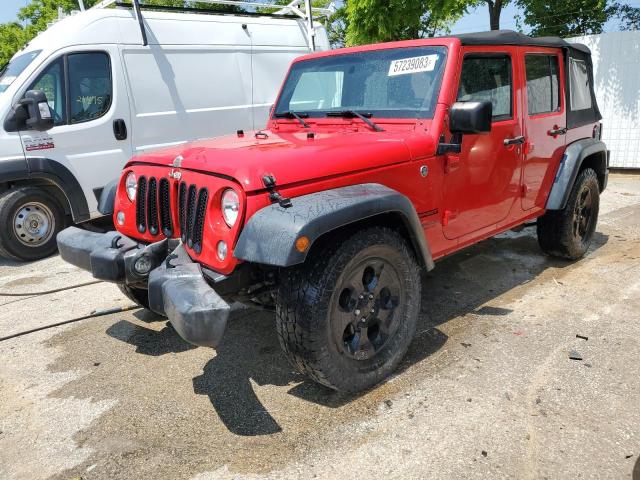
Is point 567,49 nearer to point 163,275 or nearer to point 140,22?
point 163,275

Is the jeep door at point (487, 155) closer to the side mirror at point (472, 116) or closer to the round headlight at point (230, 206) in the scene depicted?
the side mirror at point (472, 116)

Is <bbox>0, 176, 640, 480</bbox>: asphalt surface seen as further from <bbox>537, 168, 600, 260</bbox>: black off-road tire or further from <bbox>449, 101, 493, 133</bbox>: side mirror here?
<bbox>449, 101, 493, 133</bbox>: side mirror

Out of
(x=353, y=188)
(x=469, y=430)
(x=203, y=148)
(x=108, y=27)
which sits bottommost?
(x=469, y=430)

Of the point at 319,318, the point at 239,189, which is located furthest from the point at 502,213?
the point at 239,189

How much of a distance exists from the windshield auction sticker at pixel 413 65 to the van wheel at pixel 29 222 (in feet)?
13.9

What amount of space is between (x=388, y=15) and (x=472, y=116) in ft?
24.3

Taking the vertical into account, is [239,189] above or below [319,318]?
above

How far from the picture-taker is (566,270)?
4.70 meters

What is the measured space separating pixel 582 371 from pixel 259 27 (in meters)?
6.00

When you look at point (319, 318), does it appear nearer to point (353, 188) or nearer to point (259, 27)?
point (353, 188)

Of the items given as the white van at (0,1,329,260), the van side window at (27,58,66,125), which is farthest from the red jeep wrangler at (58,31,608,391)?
the van side window at (27,58,66,125)

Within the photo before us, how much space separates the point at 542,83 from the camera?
165 inches

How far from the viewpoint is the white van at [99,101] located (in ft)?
18.0

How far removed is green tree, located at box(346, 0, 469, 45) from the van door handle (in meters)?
5.28
